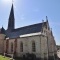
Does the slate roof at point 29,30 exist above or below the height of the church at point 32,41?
above

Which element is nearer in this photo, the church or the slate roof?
the church

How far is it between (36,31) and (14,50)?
30.5 ft

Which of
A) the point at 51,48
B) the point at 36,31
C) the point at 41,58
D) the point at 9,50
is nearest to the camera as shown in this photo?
the point at 41,58

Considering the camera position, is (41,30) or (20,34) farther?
(20,34)

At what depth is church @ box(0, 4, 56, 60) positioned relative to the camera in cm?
3462

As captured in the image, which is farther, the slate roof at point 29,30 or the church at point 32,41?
the slate roof at point 29,30

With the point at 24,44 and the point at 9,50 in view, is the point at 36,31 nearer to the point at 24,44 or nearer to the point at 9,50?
the point at 24,44

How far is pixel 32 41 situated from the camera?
118 feet

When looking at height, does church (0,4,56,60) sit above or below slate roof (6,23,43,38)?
below

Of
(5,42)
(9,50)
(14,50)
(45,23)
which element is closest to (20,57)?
(14,50)

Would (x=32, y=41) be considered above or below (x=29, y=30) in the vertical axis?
below

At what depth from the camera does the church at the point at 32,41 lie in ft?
114

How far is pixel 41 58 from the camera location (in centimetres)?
3378

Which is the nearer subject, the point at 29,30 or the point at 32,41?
the point at 32,41
